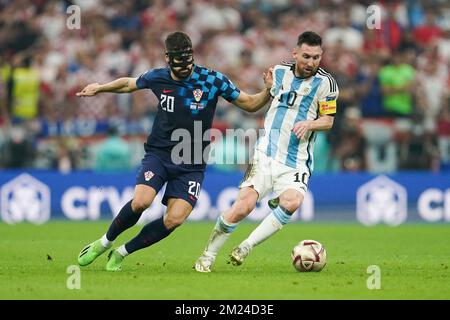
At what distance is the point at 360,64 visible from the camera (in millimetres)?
21062

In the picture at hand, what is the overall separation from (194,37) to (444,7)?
18.7 ft

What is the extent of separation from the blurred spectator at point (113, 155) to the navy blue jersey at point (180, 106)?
30.2ft

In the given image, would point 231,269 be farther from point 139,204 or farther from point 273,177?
point 139,204

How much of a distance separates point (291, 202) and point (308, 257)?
0.60m

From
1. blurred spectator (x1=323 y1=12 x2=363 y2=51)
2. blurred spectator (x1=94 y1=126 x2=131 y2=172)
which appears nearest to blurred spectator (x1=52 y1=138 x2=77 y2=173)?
blurred spectator (x1=94 y1=126 x2=131 y2=172)

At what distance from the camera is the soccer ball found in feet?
34.6

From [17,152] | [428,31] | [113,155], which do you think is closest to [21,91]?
[17,152]

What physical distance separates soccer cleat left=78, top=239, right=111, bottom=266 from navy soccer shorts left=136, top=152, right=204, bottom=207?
756 millimetres

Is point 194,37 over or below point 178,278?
over

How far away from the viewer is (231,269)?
35.4 ft

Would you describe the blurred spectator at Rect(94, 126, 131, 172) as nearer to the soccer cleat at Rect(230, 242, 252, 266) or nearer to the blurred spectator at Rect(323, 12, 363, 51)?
the blurred spectator at Rect(323, 12, 363, 51)

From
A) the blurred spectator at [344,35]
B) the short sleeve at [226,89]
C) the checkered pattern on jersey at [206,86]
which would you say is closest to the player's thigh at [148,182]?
the checkered pattern on jersey at [206,86]
